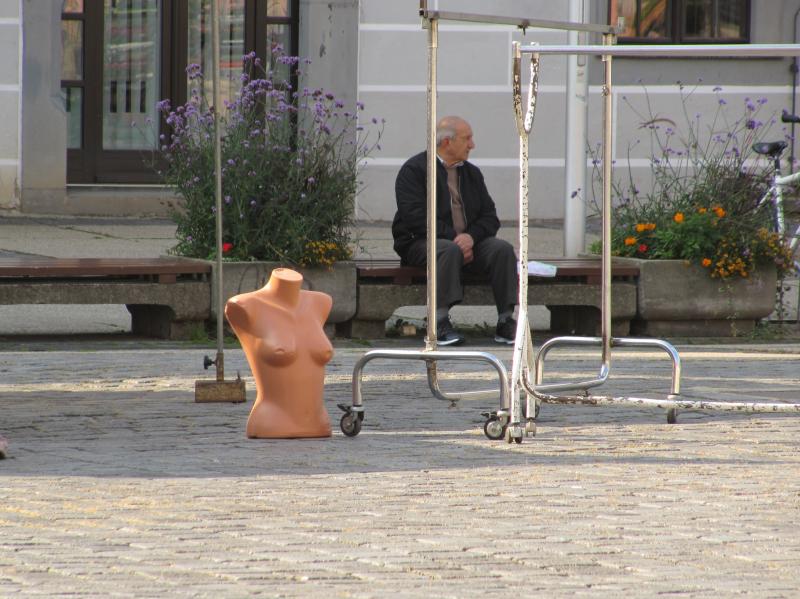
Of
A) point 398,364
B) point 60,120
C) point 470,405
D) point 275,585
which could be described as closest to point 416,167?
point 398,364

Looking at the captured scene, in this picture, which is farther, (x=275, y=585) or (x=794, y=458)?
(x=794, y=458)

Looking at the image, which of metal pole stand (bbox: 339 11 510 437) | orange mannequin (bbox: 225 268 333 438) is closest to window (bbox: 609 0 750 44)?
metal pole stand (bbox: 339 11 510 437)

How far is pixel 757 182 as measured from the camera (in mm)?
10406

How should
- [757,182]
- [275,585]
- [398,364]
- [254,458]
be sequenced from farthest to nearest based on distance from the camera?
[757,182], [398,364], [254,458], [275,585]

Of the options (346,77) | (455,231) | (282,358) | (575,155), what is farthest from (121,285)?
(346,77)

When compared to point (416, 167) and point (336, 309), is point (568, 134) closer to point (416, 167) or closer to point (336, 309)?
point (416, 167)

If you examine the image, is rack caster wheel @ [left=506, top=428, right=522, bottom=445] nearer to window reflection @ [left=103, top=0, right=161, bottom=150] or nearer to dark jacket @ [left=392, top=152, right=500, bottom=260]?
dark jacket @ [left=392, top=152, right=500, bottom=260]

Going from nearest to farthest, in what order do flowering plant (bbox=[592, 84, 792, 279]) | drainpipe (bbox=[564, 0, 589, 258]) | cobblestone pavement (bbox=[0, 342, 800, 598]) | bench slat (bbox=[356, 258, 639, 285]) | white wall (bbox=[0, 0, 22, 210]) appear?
1. cobblestone pavement (bbox=[0, 342, 800, 598])
2. bench slat (bbox=[356, 258, 639, 285])
3. flowering plant (bbox=[592, 84, 792, 279])
4. drainpipe (bbox=[564, 0, 589, 258])
5. white wall (bbox=[0, 0, 22, 210])

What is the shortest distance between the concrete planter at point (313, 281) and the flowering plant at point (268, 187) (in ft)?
0.24

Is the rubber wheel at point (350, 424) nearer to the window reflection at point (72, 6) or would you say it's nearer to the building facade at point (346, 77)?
the building facade at point (346, 77)

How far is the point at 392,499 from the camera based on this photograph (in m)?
5.25

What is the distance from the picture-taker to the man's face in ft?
31.9

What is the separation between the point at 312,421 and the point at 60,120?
10.2 meters

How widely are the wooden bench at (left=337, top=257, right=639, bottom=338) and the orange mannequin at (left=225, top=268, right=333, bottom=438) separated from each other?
3.08 m
